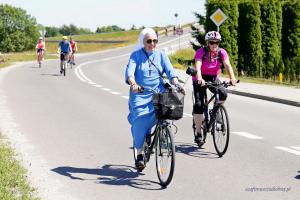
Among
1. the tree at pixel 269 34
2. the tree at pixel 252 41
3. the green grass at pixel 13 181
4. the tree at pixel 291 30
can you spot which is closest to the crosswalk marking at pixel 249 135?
the green grass at pixel 13 181

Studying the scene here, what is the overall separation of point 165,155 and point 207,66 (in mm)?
2615

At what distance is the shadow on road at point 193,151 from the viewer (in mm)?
8539

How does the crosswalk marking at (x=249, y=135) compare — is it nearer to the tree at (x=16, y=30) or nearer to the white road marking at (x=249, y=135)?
the white road marking at (x=249, y=135)

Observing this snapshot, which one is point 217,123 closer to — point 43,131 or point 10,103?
point 43,131

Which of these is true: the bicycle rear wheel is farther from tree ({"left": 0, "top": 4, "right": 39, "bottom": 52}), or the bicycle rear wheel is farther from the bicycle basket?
tree ({"left": 0, "top": 4, "right": 39, "bottom": 52})

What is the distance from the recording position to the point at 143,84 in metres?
6.96

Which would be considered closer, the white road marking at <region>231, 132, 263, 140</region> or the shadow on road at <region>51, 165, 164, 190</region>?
the shadow on road at <region>51, 165, 164, 190</region>

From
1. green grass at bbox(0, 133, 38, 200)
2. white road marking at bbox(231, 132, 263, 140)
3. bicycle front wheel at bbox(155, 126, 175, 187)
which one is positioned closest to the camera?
green grass at bbox(0, 133, 38, 200)

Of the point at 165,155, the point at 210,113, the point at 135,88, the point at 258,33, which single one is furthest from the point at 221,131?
the point at 258,33

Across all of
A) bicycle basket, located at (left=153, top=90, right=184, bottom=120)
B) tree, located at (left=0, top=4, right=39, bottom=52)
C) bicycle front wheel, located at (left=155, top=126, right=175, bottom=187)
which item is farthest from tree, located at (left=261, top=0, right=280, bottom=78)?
tree, located at (left=0, top=4, right=39, bottom=52)

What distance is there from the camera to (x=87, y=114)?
13.3 metres

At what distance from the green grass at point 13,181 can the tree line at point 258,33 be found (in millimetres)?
27299

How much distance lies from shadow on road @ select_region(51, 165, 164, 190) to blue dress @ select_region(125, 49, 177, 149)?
0.41 meters

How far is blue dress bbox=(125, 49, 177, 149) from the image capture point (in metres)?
6.88
